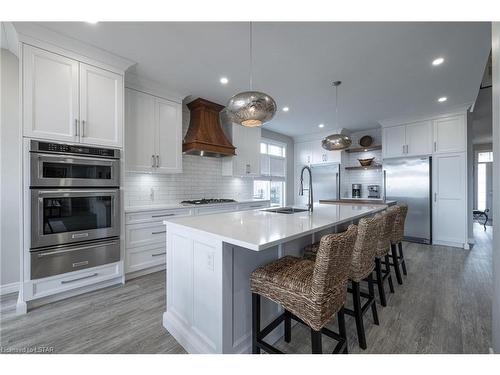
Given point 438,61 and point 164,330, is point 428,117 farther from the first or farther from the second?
point 164,330

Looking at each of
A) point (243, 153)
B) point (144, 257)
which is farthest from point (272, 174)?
point (144, 257)

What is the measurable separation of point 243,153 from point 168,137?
163cm

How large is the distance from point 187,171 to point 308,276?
3.23m

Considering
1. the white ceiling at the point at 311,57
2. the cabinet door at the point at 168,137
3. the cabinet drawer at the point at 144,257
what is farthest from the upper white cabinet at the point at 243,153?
the cabinet drawer at the point at 144,257

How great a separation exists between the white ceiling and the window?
81.1 inches

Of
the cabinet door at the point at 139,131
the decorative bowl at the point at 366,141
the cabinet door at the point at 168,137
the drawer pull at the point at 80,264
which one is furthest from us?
the decorative bowl at the point at 366,141

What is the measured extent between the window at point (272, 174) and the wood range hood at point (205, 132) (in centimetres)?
180

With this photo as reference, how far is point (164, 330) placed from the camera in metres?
1.85

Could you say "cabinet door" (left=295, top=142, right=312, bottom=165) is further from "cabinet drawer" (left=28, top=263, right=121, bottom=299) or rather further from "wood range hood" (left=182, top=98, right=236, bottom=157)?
"cabinet drawer" (left=28, top=263, right=121, bottom=299)

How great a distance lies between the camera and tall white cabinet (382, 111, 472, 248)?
13.8 feet

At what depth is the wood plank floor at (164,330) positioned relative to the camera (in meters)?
1.67

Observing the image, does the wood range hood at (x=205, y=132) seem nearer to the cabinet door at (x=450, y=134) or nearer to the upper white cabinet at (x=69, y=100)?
the upper white cabinet at (x=69, y=100)
